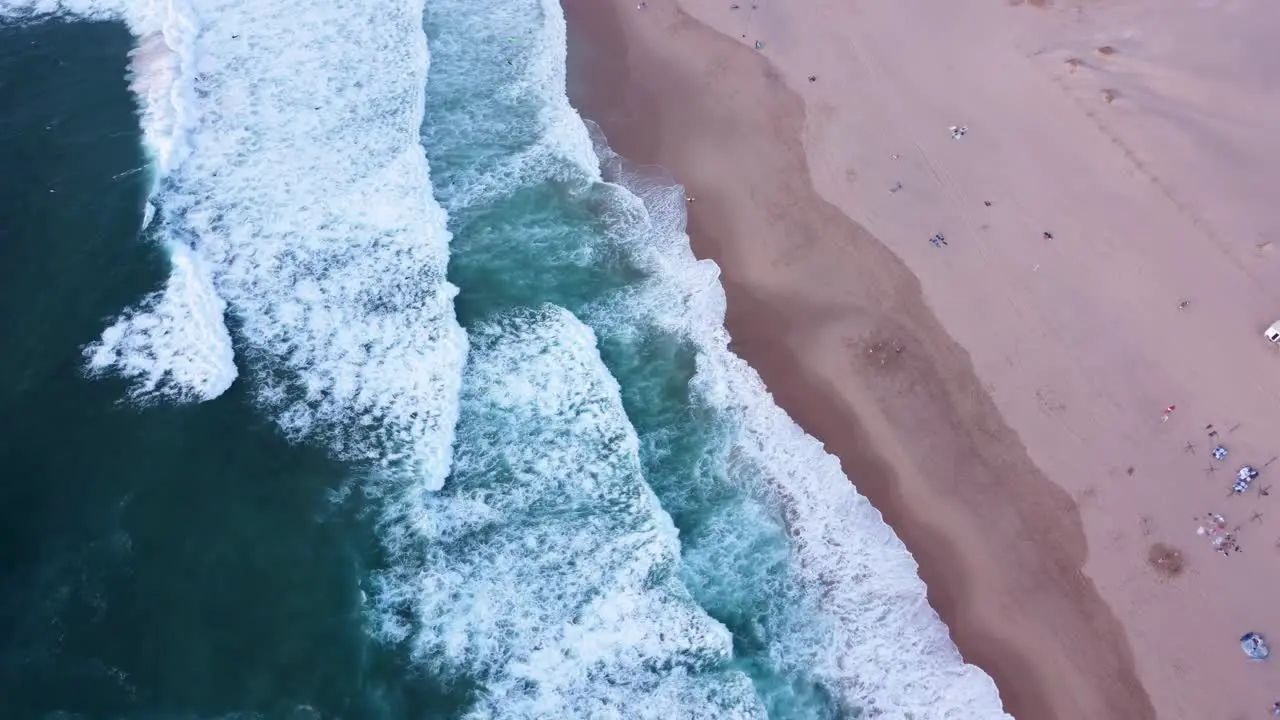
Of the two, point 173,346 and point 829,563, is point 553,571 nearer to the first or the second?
point 829,563

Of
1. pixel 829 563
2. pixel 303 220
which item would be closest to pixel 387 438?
pixel 303 220

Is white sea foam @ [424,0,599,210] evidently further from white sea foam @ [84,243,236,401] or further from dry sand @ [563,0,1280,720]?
white sea foam @ [84,243,236,401]

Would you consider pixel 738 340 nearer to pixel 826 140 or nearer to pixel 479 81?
pixel 826 140

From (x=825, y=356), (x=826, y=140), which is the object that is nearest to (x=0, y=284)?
(x=825, y=356)

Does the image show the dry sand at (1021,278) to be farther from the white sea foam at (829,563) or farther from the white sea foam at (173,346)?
the white sea foam at (173,346)

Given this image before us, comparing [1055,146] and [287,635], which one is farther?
[1055,146]
